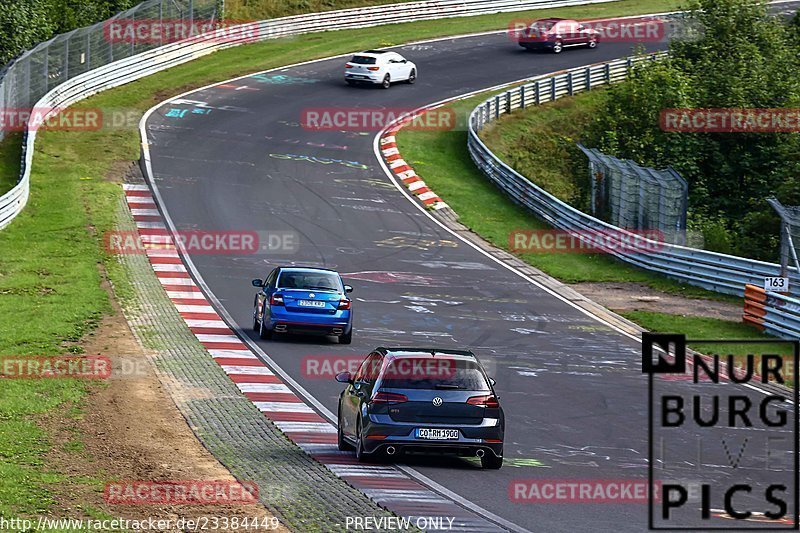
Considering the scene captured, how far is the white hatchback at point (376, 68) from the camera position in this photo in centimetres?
5462

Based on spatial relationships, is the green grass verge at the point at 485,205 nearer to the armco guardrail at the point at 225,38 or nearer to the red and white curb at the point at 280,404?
the red and white curb at the point at 280,404

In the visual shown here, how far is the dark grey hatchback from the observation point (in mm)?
14969

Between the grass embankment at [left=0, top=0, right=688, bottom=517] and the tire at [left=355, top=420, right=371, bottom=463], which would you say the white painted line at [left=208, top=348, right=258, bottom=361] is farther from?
the tire at [left=355, top=420, right=371, bottom=463]

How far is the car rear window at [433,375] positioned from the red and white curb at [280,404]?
1.06 m

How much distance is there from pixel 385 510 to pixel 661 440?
681 centimetres

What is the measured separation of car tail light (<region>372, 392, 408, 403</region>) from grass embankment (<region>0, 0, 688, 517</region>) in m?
3.67

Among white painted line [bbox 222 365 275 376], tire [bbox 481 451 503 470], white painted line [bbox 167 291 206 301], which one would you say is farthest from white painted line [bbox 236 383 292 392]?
white painted line [bbox 167 291 206 301]

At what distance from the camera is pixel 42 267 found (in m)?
30.8

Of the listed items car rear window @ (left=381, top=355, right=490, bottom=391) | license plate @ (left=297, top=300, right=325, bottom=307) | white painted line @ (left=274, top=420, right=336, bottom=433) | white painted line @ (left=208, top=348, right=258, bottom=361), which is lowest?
white painted line @ (left=208, top=348, right=258, bottom=361)

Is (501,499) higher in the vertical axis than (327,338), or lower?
higher

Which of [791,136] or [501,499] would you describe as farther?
[791,136]

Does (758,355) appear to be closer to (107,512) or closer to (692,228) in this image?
(692,228)

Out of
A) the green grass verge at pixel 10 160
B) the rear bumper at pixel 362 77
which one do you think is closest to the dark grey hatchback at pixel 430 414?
the green grass verge at pixel 10 160

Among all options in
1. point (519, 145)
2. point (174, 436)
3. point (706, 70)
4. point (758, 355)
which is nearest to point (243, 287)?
point (758, 355)
